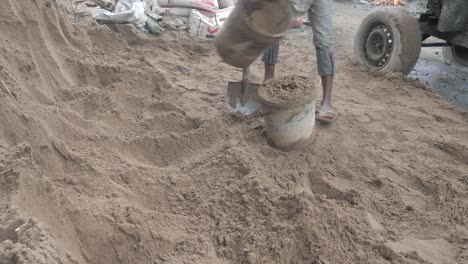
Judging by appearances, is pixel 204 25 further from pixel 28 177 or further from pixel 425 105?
pixel 28 177

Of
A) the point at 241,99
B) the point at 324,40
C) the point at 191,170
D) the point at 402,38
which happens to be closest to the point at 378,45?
the point at 402,38

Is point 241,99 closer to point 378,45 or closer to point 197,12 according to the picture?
point 378,45

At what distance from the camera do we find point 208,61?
5.33m

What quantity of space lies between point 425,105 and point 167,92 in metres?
2.38

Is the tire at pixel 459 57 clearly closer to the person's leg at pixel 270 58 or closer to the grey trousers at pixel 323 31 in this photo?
the grey trousers at pixel 323 31

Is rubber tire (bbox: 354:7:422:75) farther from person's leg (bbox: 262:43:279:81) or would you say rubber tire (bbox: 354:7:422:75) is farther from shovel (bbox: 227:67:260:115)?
shovel (bbox: 227:67:260:115)

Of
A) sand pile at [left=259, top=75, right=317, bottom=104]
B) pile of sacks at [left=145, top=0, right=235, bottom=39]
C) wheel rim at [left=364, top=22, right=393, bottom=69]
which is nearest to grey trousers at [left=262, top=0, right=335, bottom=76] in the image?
sand pile at [left=259, top=75, right=317, bottom=104]

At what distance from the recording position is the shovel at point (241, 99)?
389cm

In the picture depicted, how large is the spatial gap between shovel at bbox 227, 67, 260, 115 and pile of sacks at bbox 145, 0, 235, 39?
215cm

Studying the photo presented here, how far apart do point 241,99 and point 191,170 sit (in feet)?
3.55

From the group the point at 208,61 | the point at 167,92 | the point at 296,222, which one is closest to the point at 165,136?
the point at 167,92

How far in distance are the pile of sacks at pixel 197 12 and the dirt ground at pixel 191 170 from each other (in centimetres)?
150

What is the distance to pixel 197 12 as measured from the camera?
6051mm

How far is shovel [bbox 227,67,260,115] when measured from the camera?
3.89 metres
